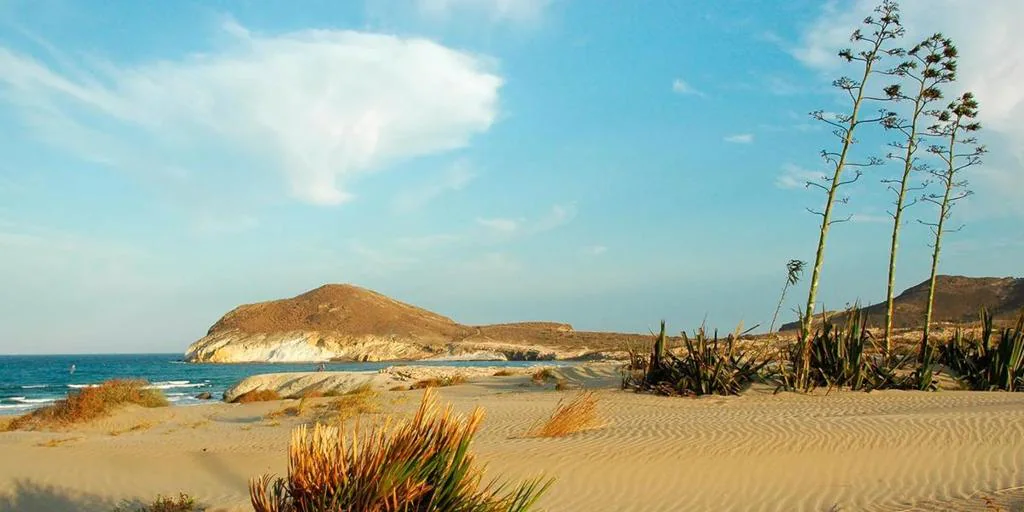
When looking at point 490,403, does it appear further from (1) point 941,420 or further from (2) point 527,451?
(1) point 941,420

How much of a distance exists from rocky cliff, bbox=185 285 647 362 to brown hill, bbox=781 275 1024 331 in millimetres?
25487

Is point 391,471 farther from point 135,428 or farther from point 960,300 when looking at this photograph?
point 960,300

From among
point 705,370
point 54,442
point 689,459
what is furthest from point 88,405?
point 689,459

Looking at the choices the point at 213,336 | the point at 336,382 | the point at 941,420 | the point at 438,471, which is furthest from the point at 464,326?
the point at 438,471

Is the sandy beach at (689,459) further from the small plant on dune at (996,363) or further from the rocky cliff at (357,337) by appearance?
the rocky cliff at (357,337)

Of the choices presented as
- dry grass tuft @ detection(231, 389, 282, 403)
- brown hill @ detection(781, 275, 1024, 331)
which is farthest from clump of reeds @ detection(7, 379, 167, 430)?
brown hill @ detection(781, 275, 1024, 331)

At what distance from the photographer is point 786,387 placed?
17.7 metres

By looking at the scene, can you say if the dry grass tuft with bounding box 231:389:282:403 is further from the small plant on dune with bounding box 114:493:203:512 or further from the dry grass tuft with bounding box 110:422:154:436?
the small plant on dune with bounding box 114:493:203:512

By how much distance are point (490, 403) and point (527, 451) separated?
7652 millimetres

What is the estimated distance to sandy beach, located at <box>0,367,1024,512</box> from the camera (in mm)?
8500

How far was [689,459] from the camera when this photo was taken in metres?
10.2

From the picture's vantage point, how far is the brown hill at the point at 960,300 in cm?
6425

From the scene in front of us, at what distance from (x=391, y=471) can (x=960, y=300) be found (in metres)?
80.0

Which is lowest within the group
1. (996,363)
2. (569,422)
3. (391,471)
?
(569,422)
